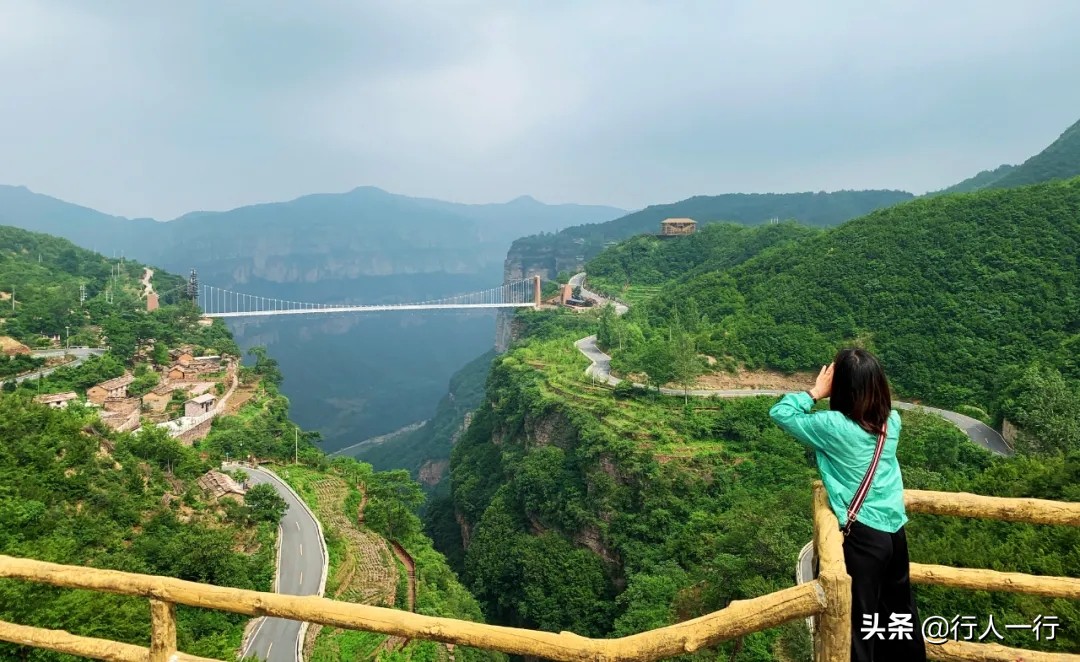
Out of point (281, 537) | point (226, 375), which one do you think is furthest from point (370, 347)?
point (281, 537)

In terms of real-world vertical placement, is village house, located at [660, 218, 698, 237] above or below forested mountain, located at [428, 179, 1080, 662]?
above

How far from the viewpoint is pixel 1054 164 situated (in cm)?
4438

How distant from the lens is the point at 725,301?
90.6ft

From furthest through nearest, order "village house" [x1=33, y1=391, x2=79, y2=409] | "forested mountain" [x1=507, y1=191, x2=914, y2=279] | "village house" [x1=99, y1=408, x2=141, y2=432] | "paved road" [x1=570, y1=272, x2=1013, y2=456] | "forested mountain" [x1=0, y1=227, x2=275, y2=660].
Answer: "forested mountain" [x1=507, y1=191, x2=914, y2=279]
"village house" [x1=99, y1=408, x2=141, y2=432]
"village house" [x1=33, y1=391, x2=79, y2=409]
"paved road" [x1=570, y1=272, x2=1013, y2=456]
"forested mountain" [x1=0, y1=227, x2=275, y2=660]

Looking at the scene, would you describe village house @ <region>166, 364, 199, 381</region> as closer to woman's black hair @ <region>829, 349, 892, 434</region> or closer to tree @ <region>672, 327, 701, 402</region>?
tree @ <region>672, 327, 701, 402</region>

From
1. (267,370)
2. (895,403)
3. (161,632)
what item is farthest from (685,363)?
(267,370)

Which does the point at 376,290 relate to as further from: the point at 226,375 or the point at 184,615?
→ the point at 184,615

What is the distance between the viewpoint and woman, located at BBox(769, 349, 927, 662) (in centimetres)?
199

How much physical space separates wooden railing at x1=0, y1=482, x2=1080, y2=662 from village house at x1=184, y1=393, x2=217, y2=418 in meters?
22.9

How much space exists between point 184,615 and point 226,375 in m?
21.4

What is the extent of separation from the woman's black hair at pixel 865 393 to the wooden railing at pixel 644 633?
384mm

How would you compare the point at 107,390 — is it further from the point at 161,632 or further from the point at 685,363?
the point at 161,632

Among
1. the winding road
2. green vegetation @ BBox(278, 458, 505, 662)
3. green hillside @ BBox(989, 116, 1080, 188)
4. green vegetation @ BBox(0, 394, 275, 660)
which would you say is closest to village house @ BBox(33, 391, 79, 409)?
green vegetation @ BBox(0, 394, 275, 660)

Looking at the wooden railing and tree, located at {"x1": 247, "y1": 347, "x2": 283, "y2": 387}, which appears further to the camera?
tree, located at {"x1": 247, "y1": 347, "x2": 283, "y2": 387}
